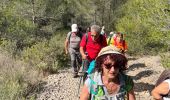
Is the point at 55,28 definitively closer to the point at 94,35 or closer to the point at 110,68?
the point at 94,35

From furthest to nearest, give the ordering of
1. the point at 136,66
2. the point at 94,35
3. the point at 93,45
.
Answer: the point at 136,66
the point at 93,45
the point at 94,35

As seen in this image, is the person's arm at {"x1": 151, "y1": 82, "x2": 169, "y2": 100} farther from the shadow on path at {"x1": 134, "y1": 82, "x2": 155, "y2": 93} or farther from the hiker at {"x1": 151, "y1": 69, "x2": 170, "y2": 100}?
the shadow on path at {"x1": 134, "y1": 82, "x2": 155, "y2": 93}

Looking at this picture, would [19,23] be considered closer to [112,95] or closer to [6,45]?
[6,45]

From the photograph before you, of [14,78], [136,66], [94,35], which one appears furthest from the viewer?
[136,66]

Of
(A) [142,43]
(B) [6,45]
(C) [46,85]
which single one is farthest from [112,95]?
(A) [142,43]

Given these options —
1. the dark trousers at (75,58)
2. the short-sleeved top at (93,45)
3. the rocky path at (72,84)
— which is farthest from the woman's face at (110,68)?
the dark trousers at (75,58)

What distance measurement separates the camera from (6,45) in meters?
12.5

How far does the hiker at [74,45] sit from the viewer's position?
10539mm

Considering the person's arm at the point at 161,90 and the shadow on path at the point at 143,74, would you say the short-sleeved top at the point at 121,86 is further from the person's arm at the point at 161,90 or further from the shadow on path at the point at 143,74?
the shadow on path at the point at 143,74

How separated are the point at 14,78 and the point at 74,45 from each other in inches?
94.1

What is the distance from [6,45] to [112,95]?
9.58 metres

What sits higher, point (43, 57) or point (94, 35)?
point (94, 35)

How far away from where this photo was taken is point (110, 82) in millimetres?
3391

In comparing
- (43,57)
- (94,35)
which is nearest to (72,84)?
(43,57)
